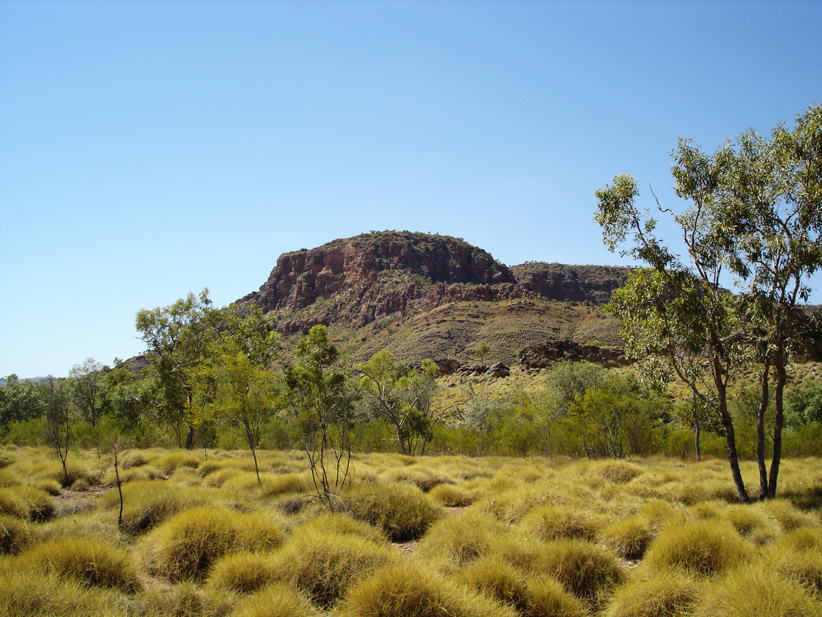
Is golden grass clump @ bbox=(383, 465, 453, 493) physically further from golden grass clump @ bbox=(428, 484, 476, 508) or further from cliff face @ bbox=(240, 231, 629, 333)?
cliff face @ bbox=(240, 231, 629, 333)

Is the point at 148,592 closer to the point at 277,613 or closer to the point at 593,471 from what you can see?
the point at 277,613

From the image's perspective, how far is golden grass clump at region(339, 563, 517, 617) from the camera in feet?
17.4

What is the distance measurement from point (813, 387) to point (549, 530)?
3729cm

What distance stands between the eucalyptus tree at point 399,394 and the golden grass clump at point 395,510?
61.6ft

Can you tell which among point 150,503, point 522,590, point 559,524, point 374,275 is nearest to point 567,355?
point 559,524

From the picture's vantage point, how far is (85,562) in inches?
252

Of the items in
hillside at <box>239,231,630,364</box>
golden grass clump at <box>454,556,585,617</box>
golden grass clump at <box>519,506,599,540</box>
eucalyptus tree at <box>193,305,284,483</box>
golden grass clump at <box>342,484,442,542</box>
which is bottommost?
golden grass clump at <box>342,484,442,542</box>

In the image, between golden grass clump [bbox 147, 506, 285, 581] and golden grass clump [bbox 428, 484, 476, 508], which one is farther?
golden grass clump [bbox 428, 484, 476, 508]

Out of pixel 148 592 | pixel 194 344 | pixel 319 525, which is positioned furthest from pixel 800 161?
pixel 194 344

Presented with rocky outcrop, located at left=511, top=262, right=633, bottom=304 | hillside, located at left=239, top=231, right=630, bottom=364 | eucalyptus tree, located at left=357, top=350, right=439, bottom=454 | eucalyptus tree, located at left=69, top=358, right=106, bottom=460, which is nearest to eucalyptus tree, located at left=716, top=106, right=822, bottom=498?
eucalyptus tree, located at left=357, top=350, right=439, bottom=454

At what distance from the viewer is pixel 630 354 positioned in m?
13.8

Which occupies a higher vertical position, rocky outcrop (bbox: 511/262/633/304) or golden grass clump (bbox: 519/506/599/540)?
rocky outcrop (bbox: 511/262/633/304)

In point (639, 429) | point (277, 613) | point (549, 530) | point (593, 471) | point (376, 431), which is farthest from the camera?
point (376, 431)

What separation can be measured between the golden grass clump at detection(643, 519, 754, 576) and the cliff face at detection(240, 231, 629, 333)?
11414 cm
